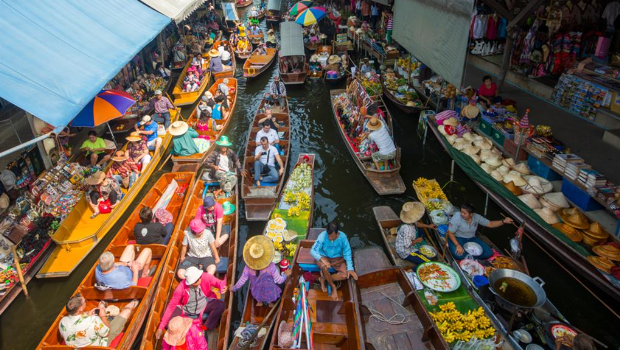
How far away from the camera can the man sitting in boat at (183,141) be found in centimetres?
1187

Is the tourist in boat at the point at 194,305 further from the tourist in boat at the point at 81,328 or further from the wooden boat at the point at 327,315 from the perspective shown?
the wooden boat at the point at 327,315

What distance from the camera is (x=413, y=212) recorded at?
800 centimetres

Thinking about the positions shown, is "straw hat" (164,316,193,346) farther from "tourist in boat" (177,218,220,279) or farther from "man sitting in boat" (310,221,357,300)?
"man sitting in boat" (310,221,357,300)

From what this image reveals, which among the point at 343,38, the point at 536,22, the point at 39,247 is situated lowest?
the point at 39,247

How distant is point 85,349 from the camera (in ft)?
19.5

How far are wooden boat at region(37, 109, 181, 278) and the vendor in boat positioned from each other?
824 cm

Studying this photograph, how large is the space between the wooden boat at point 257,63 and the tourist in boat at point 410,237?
14.4m

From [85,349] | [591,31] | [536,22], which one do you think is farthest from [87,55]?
[591,31]

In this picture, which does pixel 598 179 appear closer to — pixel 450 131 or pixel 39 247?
pixel 450 131

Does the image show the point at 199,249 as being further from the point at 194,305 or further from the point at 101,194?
the point at 101,194

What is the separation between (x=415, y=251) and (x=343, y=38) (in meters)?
19.7

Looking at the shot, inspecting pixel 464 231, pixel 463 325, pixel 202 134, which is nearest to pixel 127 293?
pixel 463 325

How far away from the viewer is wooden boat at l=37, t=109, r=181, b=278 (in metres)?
8.38

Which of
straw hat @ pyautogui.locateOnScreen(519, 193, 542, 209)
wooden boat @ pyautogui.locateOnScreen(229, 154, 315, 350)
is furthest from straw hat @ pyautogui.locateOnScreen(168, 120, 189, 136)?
straw hat @ pyautogui.locateOnScreen(519, 193, 542, 209)
